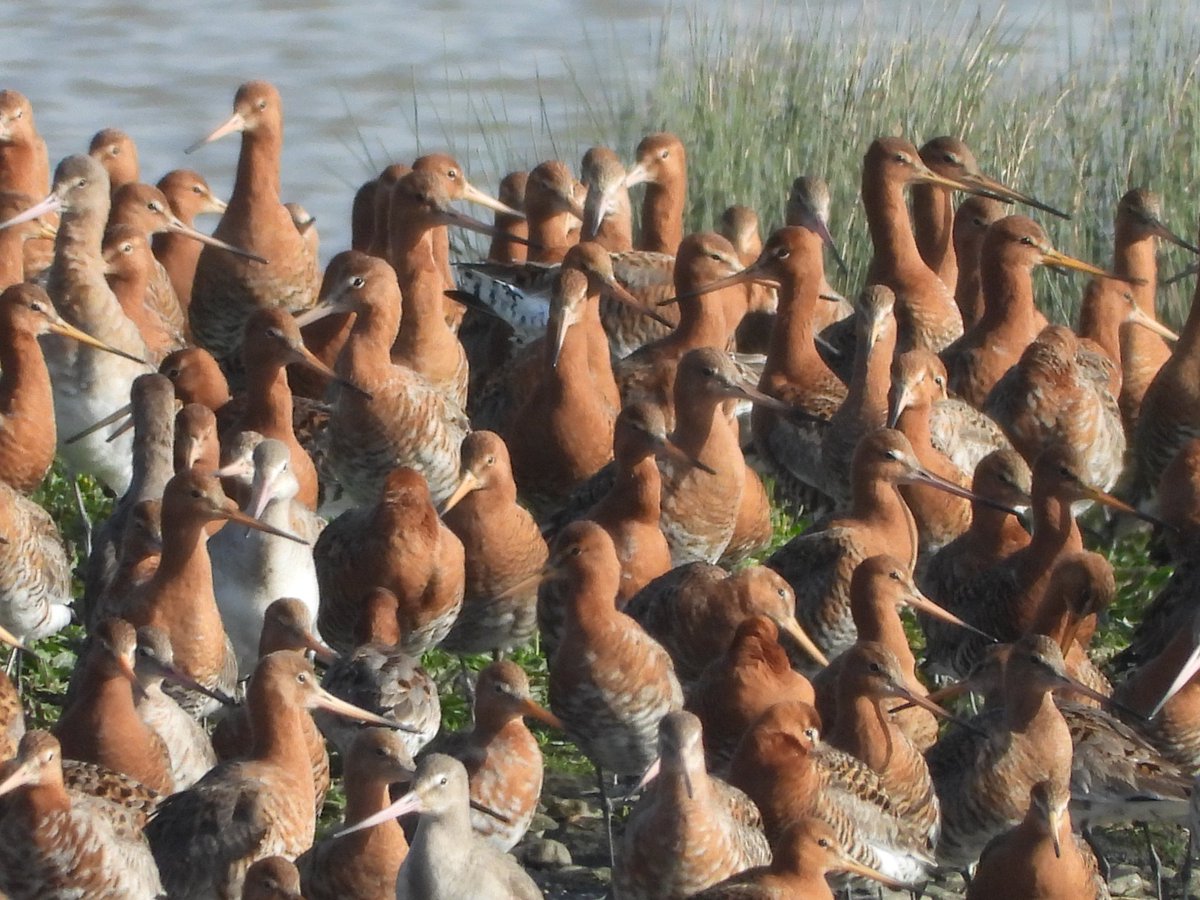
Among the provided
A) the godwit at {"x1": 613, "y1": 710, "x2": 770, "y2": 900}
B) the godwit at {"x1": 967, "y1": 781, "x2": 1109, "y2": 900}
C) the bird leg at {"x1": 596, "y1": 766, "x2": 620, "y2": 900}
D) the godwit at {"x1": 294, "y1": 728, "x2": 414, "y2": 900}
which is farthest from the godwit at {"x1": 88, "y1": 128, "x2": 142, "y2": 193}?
the godwit at {"x1": 967, "y1": 781, "x2": 1109, "y2": 900}

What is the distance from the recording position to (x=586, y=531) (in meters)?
7.86

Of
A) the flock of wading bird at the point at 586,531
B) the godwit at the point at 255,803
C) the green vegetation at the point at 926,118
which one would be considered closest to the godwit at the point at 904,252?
the flock of wading bird at the point at 586,531

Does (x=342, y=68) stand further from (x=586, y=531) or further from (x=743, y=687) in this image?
(x=743, y=687)

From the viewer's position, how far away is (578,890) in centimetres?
754

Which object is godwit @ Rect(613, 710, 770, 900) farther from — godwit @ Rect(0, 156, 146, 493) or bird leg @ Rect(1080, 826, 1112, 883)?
godwit @ Rect(0, 156, 146, 493)

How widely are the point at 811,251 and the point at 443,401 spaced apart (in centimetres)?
156

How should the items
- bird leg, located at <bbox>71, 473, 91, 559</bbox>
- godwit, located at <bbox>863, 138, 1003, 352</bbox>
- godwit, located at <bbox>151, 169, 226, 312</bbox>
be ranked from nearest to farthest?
bird leg, located at <bbox>71, 473, 91, 559</bbox> < godwit, located at <bbox>863, 138, 1003, 352</bbox> < godwit, located at <bbox>151, 169, 226, 312</bbox>

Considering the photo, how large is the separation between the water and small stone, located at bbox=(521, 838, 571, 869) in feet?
23.4

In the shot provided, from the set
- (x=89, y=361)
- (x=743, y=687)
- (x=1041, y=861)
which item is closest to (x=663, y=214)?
(x=89, y=361)

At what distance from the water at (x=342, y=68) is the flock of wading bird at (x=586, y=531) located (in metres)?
3.60

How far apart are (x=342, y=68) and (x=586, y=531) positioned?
11.9 m

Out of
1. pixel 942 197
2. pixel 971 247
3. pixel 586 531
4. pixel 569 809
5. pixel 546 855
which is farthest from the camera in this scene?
pixel 942 197

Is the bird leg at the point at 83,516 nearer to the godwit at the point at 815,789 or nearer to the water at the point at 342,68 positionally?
the godwit at the point at 815,789

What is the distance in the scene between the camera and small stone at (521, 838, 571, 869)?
302 inches
